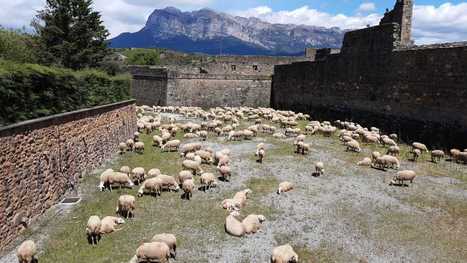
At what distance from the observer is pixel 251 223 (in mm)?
10125

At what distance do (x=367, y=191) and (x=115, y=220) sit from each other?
7.78m

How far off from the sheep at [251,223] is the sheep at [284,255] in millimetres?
1531

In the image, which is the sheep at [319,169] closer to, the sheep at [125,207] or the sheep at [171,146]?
the sheep at [171,146]

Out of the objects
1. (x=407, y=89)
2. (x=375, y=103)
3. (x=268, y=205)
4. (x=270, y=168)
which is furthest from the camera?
(x=375, y=103)

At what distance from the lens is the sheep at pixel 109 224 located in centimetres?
975

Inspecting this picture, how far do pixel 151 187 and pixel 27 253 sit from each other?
4.74 meters

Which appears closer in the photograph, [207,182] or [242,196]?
[242,196]

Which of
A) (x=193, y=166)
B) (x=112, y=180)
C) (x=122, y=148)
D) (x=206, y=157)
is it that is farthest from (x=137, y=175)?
(x=122, y=148)

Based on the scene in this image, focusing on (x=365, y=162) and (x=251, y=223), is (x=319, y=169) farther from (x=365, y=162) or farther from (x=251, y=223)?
(x=251, y=223)

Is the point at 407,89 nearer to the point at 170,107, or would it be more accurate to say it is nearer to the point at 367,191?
the point at 367,191

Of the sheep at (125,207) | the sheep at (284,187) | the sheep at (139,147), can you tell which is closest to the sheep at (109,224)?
the sheep at (125,207)

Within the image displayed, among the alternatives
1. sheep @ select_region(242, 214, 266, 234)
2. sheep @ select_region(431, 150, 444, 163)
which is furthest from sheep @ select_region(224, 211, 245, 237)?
sheep @ select_region(431, 150, 444, 163)

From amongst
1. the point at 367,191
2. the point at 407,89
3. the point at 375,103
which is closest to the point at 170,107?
the point at 375,103

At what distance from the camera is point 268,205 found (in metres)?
12.0
